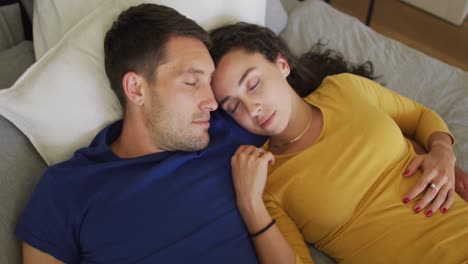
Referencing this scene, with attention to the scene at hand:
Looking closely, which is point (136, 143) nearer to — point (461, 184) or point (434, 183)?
point (434, 183)

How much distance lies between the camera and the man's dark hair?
1.13 metres

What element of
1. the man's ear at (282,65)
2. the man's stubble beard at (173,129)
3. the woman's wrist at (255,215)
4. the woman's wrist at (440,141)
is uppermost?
the man's ear at (282,65)

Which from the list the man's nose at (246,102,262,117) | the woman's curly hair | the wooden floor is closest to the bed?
the woman's curly hair

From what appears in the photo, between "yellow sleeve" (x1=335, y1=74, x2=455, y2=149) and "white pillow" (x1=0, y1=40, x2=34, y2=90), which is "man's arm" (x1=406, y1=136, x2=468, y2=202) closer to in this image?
"yellow sleeve" (x1=335, y1=74, x2=455, y2=149)

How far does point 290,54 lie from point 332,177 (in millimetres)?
521

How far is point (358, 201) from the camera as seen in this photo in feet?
3.74

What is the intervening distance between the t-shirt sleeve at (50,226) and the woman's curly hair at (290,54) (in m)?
0.57

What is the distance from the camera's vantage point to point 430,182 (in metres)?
1.14

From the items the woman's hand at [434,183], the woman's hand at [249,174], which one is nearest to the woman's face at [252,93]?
the woman's hand at [249,174]

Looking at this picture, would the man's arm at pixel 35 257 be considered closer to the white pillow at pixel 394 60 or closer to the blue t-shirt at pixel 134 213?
the blue t-shirt at pixel 134 213

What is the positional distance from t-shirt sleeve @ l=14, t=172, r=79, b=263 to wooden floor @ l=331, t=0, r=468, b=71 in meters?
2.42

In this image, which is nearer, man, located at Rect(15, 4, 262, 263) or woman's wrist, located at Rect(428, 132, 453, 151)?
man, located at Rect(15, 4, 262, 263)

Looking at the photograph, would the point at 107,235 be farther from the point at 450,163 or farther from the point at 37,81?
the point at 450,163

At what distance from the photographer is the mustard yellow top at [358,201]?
3.58ft
